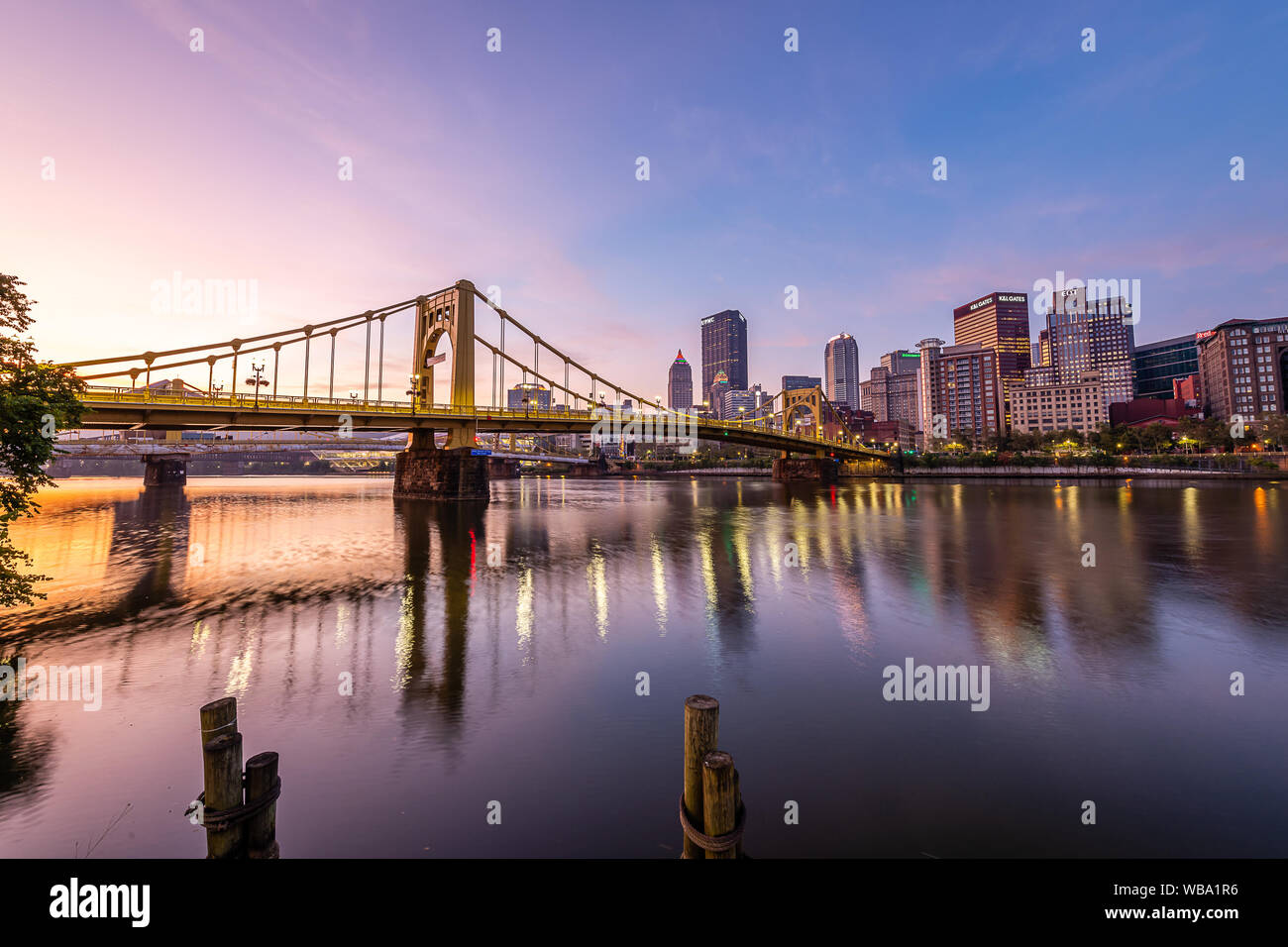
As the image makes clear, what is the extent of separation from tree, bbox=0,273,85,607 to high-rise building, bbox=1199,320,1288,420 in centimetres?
22367

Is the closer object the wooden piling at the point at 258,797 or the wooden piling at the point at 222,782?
the wooden piling at the point at 222,782

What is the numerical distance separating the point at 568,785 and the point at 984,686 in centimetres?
775

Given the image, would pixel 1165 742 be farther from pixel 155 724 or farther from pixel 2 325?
pixel 2 325

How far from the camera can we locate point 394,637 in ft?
39.7

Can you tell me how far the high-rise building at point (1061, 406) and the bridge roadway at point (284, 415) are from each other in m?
198

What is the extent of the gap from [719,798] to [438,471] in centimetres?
5050

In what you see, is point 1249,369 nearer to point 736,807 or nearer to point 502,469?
point 502,469

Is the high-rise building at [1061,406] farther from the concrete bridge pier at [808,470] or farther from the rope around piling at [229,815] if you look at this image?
the rope around piling at [229,815]

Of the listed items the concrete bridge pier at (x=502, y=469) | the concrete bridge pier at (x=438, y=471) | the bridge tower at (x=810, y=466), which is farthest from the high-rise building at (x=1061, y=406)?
the concrete bridge pier at (x=438, y=471)

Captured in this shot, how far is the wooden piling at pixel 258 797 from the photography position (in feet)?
15.8

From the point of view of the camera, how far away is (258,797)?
189 inches

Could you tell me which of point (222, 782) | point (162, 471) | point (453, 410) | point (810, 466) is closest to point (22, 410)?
point (222, 782)

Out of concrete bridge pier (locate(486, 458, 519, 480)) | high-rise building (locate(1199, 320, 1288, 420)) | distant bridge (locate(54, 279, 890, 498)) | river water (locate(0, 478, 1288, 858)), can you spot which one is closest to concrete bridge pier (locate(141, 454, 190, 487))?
distant bridge (locate(54, 279, 890, 498))

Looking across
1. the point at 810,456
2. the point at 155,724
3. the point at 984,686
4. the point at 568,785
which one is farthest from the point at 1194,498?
the point at 155,724
